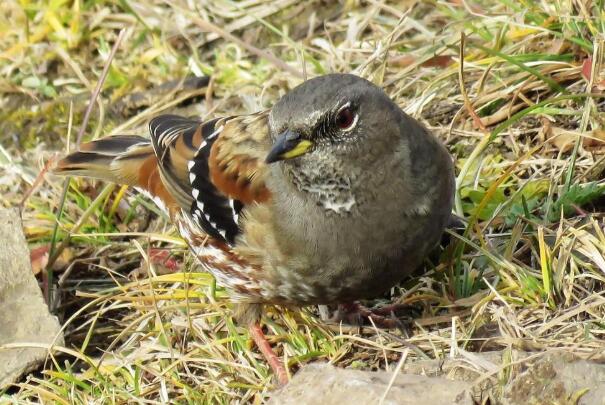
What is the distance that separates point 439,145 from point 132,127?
8.26 ft

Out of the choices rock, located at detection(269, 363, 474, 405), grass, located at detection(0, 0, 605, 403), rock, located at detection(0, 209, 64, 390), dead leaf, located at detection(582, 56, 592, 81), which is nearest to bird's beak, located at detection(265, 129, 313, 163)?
rock, located at detection(269, 363, 474, 405)

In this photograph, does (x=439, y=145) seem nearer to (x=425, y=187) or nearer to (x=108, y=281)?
(x=425, y=187)

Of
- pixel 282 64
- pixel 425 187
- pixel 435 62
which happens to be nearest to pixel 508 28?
pixel 435 62

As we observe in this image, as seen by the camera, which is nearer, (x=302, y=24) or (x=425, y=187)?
(x=425, y=187)

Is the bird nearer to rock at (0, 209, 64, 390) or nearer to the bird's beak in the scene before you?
the bird's beak

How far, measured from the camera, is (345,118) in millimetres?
4188

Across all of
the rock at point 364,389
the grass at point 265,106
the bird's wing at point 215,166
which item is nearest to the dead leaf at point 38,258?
the grass at point 265,106

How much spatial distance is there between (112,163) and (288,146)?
5.92 ft

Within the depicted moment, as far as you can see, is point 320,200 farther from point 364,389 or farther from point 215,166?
point 364,389

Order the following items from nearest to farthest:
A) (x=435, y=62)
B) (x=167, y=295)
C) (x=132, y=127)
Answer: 1. (x=167, y=295)
2. (x=435, y=62)
3. (x=132, y=127)

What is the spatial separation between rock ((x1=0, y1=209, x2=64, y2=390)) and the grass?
92 mm

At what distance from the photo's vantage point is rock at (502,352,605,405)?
140 inches

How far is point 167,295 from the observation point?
5074mm

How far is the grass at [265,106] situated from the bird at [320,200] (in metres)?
0.27
